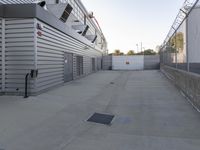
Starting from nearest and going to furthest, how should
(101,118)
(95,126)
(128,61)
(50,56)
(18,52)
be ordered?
1. (95,126)
2. (101,118)
3. (18,52)
4. (50,56)
5. (128,61)

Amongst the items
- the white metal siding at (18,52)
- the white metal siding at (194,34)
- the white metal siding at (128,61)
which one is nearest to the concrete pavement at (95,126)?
the white metal siding at (18,52)

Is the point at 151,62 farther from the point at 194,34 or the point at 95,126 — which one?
the point at 95,126

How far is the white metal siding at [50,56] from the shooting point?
888 cm

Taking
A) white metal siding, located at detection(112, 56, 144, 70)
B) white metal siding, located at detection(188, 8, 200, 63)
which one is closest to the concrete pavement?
white metal siding, located at detection(188, 8, 200, 63)

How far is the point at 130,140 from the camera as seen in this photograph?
13.4 ft

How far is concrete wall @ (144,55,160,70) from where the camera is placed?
3495 centimetres

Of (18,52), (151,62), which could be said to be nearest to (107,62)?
(151,62)

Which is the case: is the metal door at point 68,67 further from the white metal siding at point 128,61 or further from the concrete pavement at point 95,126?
the white metal siding at point 128,61

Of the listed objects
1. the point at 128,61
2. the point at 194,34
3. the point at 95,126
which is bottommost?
the point at 95,126

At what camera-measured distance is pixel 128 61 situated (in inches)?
1422

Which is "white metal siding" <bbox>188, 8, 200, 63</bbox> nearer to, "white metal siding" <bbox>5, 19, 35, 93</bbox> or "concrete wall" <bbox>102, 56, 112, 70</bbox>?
"white metal siding" <bbox>5, 19, 35, 93</bbox>

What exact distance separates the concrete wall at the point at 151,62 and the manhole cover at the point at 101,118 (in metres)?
30.1

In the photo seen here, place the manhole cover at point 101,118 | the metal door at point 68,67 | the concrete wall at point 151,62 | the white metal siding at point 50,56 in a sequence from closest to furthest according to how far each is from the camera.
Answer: the manhole cover at point 101,118 < the white metal siding at point 50,56 < the metal door at point 68,67 < the concrete wall at point 151,62

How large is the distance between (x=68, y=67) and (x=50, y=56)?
357 centimetres
